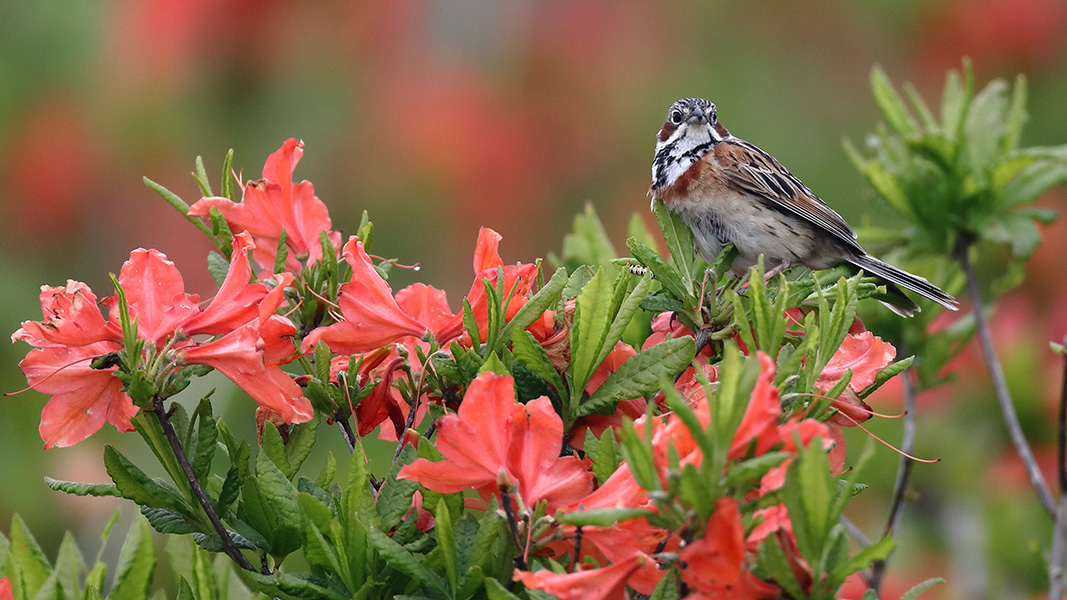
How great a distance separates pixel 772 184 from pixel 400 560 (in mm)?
2501

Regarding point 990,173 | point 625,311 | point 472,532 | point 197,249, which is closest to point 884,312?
point 990,173

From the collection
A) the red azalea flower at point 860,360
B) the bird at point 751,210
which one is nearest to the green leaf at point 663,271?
the red azalea flower at point 860,360

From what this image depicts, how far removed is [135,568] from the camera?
1.91 meters

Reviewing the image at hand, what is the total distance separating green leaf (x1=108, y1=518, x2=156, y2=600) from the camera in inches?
75.0

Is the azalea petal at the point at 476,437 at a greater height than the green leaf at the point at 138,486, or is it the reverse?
the azalea petal at the point at 476,437

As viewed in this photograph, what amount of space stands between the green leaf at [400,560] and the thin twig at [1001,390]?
1920 mm

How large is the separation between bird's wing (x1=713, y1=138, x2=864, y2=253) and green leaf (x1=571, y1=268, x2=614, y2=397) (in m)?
1.97

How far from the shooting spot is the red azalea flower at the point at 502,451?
1.46 meters

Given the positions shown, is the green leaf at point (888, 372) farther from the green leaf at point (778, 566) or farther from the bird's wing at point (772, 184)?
the bird's wing at point (772, 184)

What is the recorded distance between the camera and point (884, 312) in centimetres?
326

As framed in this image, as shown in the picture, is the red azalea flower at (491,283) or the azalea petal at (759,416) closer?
the azalea petal at (759,416)

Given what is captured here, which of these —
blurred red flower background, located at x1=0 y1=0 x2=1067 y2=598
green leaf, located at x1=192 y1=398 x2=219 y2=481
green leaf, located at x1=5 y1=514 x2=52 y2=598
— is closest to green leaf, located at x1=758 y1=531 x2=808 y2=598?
green leaf, located at x1=192 y1=398 x2=219 y2=481

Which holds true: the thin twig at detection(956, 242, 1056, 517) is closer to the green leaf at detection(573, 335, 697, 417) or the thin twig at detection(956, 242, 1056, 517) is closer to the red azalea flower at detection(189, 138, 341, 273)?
the green leaf at detection(573, 335, 697, 417)

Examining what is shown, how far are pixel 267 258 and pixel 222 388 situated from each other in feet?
7.74
